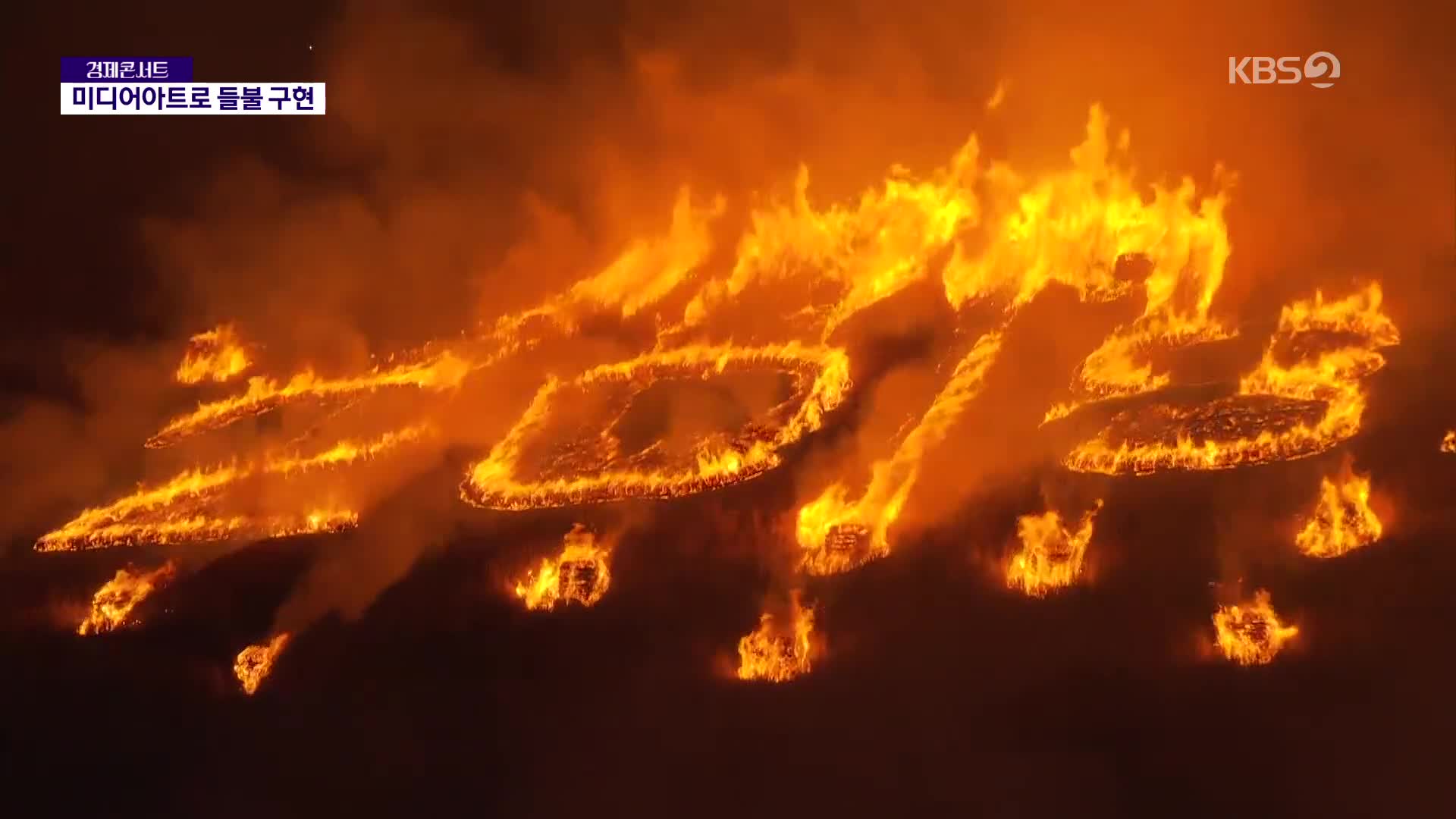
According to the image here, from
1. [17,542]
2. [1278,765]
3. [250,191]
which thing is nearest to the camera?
[1278,765]

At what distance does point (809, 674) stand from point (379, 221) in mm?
3772

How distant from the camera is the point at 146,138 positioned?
7598mm

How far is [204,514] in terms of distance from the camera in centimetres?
707

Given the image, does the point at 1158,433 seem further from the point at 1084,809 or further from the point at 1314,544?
the point at 1084,809

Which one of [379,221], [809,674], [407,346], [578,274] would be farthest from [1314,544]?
[379,221]

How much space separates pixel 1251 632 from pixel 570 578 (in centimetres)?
342

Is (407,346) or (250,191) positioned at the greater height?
(250,191)

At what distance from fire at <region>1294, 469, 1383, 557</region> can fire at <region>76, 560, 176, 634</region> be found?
605 centimetres

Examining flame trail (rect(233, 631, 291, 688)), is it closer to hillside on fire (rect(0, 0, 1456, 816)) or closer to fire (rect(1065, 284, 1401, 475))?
hillside on fire (rect(0, 0, 1456, 816))

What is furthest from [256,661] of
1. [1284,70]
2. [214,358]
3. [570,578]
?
[1284,70]
